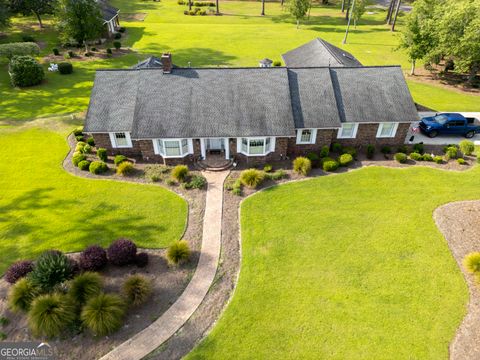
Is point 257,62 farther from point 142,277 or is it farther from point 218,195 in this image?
point 142,277

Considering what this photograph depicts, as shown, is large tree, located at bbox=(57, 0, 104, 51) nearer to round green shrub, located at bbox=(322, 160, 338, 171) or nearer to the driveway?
round green shrub, located at bbox=(322, 160, 338, 171)

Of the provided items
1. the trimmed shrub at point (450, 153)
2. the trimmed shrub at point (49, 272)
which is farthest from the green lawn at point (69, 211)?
the trimmed shrub at point (450, 153)

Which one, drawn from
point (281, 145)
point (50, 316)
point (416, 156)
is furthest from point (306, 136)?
point (50, 316)

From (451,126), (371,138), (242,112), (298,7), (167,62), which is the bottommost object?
(371,138)

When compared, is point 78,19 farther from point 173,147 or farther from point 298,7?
point 298,7

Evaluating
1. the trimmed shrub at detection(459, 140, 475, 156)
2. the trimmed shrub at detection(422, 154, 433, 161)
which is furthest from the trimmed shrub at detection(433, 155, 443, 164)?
the trimmed shrub at detection(459, 140, 475, 156)

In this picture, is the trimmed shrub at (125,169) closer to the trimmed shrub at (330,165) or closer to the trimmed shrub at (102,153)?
the trimmed shrub at (102,153)
